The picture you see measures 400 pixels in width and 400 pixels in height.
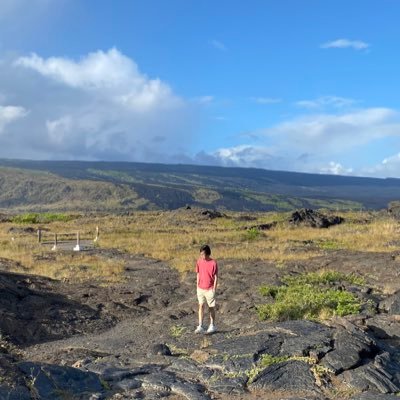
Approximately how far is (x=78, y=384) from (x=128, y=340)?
588cm

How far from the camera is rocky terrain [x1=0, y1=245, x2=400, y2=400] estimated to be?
884 centimetres

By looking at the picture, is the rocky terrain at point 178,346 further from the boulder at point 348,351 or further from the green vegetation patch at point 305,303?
the green vegetation patch at point 305,303

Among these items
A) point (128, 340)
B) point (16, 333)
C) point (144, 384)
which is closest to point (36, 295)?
point (16, 333)

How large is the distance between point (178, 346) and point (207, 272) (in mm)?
1944

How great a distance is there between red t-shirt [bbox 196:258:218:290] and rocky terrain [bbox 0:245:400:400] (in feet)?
4.28

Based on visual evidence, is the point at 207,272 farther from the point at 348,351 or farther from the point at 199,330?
the point at 348,351

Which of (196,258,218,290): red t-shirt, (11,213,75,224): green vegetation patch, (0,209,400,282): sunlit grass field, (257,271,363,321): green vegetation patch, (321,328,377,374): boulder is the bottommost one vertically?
(11,213,75,224): green vegetation patch

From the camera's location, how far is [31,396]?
7.54 metres

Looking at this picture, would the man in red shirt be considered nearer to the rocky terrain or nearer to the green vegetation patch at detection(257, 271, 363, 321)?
the rocky terrain

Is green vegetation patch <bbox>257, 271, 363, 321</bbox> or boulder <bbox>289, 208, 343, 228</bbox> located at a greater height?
green vegetation patch <bbox>257, 271, 363, 321</bbox>

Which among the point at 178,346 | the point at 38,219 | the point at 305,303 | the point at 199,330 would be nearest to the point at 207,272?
the point at 199,330

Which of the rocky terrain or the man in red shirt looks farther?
the man in red shirt

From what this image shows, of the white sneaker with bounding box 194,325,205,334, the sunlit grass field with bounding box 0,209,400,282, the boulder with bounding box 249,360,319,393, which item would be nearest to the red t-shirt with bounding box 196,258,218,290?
the white sneaker with bounding box 194,325,205,334

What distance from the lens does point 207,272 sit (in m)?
13.7
